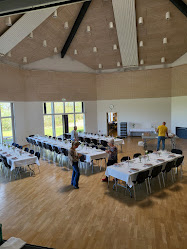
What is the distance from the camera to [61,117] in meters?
18.8

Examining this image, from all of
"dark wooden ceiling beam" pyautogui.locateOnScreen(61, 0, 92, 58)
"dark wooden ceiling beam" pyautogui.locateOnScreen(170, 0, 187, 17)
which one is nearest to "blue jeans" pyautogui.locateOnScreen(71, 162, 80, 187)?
"dark wooden ceiling beam" pyautogui.locateOnScreen(61, 0, 92, 58)

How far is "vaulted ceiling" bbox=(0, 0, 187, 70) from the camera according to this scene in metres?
12.3

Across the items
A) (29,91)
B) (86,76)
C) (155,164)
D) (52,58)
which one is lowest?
(155,164)

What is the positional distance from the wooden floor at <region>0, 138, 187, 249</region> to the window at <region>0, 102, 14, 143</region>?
7563mm

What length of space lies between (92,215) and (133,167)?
236 centimetres

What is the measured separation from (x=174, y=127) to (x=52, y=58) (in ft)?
43.1

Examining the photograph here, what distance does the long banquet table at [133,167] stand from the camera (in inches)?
257

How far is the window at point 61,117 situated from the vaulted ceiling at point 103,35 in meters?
4.45

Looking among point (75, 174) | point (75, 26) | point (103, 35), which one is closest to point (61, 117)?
point (75, 26)

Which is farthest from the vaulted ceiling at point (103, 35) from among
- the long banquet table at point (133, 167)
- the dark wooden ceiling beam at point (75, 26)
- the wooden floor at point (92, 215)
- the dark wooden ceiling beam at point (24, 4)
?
the long banquet table at point (133, 167)

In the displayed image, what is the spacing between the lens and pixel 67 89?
60.2ft

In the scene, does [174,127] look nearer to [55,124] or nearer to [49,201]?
[55,124]

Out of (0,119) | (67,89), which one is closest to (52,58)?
(67,89)

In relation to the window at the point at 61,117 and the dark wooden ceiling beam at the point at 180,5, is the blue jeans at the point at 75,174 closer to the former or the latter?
the window at the point at 61,117
